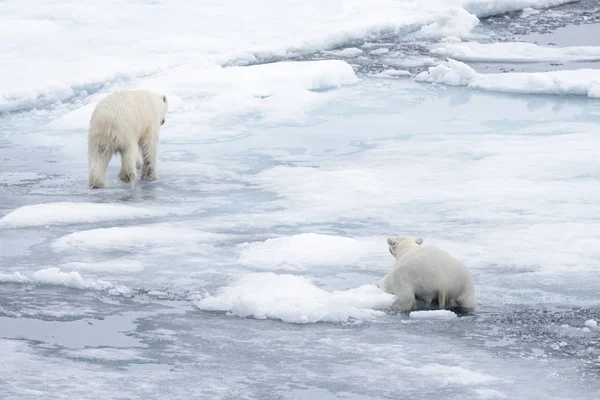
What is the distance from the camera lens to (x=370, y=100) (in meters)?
11.8

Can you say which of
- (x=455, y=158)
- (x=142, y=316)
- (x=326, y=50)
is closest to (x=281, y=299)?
(x=142, y=316)

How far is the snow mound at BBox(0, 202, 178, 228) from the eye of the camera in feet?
22.2

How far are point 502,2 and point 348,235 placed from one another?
1252 centimetres

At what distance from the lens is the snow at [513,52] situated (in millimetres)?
14367

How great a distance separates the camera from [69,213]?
6938 mm

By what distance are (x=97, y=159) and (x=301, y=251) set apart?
2520 mm

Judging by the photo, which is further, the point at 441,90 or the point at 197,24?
the point at 197,24

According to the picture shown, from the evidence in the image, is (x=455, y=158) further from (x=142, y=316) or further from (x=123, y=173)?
(x=142, y=316)

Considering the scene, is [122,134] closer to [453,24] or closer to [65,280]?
[65,280]

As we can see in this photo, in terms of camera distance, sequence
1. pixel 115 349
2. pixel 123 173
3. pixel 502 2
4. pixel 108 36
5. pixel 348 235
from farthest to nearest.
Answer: pixel 502 2 < pixel 108 36 < pixel 123 173 < pixel 348 235 < pixel 115 349

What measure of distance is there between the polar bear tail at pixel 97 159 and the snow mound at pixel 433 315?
12.1 ft

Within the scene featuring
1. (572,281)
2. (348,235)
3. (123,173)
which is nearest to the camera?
(572,281)

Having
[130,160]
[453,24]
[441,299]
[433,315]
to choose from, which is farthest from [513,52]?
[433,315]

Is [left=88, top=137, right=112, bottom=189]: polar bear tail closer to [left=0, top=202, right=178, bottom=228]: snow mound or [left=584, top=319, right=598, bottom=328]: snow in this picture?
[left=0, top=202, right=178, bottom=228]: snow mound
